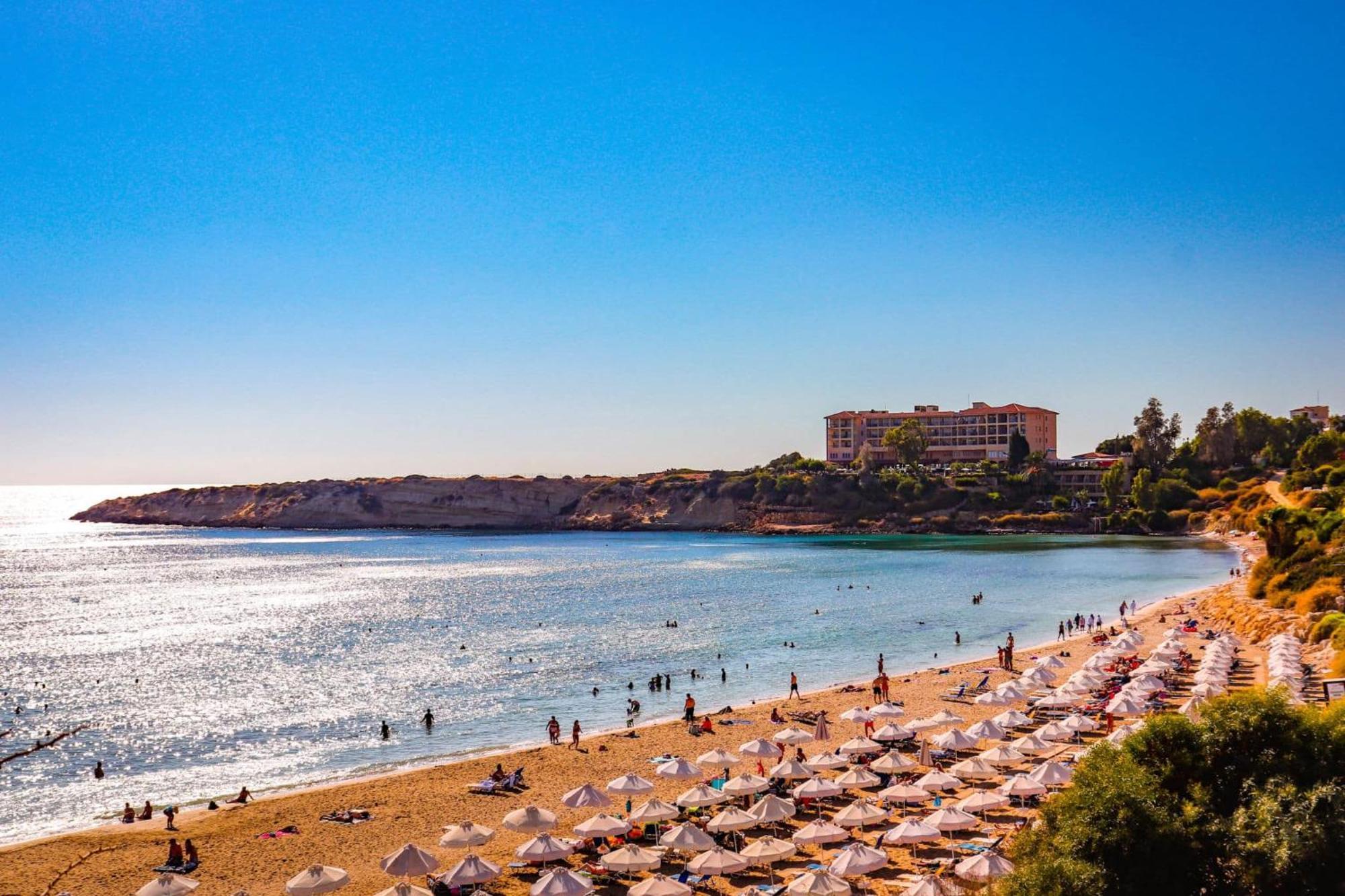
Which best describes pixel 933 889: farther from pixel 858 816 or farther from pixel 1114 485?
pixel 1114 485

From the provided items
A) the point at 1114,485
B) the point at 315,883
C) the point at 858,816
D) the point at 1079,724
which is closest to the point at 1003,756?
the point at 1079,724

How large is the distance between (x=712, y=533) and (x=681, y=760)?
149 m

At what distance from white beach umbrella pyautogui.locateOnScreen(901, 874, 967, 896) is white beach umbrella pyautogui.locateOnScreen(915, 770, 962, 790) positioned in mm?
6292

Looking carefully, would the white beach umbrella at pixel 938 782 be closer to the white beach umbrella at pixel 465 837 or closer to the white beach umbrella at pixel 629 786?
the white beach umbrella at pixel 629 786

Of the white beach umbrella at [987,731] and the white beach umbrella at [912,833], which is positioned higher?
the white beach umbrella at [987,731]

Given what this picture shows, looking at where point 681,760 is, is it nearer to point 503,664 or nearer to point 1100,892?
point 1100,892

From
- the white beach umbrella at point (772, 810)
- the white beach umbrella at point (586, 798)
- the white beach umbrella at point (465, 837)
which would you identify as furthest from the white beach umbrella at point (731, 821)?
the white beach umbrella at point (465, 837)

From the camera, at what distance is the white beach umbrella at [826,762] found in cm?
2589

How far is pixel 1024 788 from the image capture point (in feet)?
73.6

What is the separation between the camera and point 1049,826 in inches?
583

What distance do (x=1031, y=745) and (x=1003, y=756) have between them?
1.44 metres

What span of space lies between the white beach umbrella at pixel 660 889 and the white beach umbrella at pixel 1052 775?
900 cm

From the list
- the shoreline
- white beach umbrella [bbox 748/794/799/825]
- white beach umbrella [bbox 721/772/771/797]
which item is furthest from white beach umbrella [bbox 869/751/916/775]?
the shoreline

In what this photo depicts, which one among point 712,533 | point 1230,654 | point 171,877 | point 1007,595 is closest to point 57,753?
point 171,877
